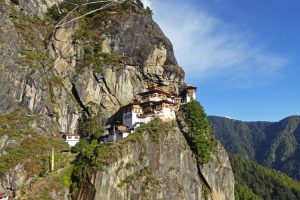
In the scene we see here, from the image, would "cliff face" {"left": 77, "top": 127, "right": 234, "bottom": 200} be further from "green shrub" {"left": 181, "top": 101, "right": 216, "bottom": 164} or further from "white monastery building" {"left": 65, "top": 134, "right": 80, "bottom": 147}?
"white monastery building" {"left": 65, "top": 134, "right": 80, "bottom": 147}

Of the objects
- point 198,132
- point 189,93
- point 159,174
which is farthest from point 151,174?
point 189,93

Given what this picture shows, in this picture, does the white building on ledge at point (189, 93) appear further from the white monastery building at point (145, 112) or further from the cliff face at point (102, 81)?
the cliff face at point (102, 81)

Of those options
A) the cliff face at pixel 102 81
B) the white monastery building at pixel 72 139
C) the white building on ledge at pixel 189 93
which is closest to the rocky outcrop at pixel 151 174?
the cliff face at pixel 102 81

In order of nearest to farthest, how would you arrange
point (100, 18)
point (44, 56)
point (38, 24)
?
point (44, 56), point (38, 24), point (100, 18)

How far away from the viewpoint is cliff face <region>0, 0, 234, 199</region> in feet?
166

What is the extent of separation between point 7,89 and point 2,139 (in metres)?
9.53

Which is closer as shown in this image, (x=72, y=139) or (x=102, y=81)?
(x=72, y=139)

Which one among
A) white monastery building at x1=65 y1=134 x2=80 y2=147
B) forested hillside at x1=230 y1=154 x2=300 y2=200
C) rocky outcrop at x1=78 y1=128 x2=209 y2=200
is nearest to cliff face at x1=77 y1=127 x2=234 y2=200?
rocky outcrop at x1=78 y1=128 x2=209 y2=200

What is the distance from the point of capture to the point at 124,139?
5175 cm

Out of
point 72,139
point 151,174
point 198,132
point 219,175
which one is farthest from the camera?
point 219,175

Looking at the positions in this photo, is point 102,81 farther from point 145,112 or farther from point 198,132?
point 198,132

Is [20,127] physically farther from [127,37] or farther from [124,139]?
[127,37]

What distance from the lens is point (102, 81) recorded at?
67.5m

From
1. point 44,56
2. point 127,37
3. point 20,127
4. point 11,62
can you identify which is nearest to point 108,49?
point 127,37
